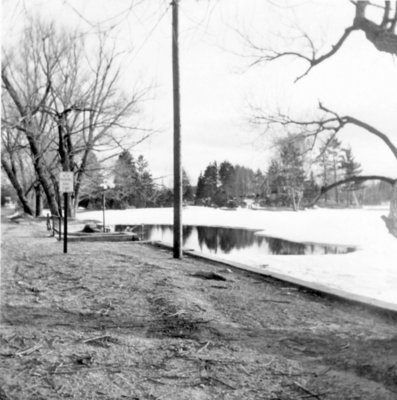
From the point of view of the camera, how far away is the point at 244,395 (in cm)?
305

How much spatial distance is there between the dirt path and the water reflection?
9597 millimetres

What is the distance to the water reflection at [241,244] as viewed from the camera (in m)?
16.6

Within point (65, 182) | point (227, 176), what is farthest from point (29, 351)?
point (65, 182)

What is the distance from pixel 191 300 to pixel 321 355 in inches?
85.6

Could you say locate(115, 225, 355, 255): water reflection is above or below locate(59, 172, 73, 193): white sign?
below

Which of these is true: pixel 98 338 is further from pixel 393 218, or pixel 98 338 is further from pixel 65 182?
pixel 65 182

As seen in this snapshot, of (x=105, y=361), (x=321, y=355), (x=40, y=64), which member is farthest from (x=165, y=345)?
(x=40, y=64)

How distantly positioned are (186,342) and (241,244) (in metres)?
15.1

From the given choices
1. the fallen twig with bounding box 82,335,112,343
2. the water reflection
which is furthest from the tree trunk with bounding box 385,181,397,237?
the water reflection

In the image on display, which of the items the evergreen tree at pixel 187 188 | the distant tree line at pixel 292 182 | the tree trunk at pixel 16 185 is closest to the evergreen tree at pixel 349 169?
the distant tree line at pixel 292 182

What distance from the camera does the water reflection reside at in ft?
54.4

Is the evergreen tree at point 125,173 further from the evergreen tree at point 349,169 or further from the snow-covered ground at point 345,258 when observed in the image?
the evergreen tree at point 349,169

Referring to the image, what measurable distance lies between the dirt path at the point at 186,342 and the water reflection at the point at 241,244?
9597 millimetres

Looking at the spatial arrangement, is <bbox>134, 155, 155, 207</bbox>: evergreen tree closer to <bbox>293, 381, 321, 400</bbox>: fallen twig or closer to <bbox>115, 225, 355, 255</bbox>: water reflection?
<bbox>115, 225, 355, 255</bbox>: water reflection
